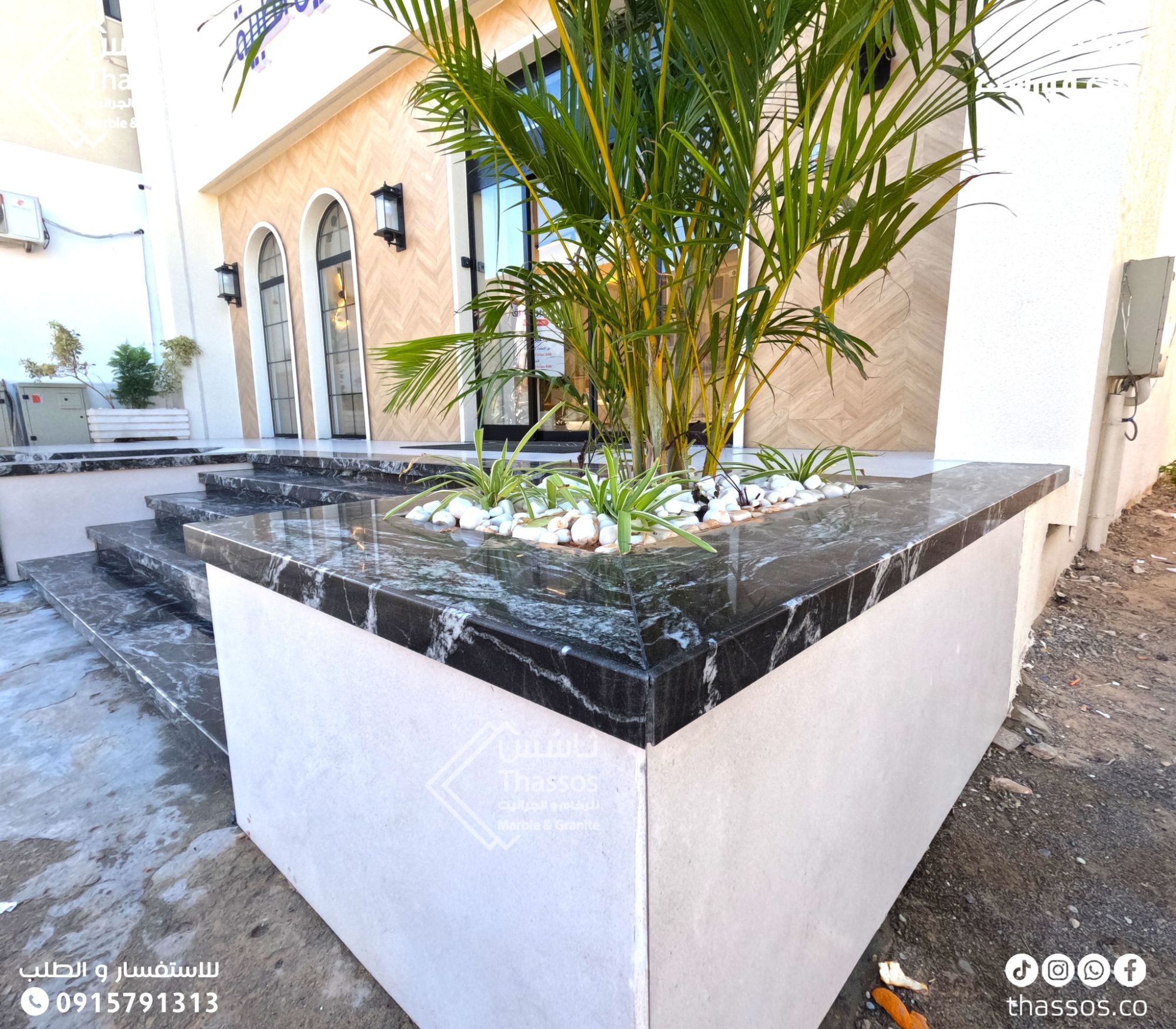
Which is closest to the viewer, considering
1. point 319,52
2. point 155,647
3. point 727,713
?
point 727,713

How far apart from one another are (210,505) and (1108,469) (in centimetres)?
421

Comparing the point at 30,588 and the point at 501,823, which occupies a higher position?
the point at 501,823

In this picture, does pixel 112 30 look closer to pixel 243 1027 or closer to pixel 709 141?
→ pixel 709 141

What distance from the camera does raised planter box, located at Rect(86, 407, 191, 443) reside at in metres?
6.38

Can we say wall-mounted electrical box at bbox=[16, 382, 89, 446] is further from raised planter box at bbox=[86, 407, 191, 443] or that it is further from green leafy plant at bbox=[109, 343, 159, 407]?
green leafy plant at bbox=[109, 343, 159, 407]

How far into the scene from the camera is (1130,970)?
3.24ft

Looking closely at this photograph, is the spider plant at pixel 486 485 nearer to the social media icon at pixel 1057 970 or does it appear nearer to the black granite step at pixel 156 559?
the black granite step at pixel 156 559

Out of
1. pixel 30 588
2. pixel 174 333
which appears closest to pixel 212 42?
pixel 174 333

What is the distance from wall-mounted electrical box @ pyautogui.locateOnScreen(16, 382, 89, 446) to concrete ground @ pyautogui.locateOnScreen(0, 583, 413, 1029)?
6598 mm

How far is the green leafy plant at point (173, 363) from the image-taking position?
6973mm

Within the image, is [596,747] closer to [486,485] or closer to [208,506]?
[486,485]

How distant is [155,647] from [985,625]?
243cm

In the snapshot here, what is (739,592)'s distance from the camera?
0.70 metres

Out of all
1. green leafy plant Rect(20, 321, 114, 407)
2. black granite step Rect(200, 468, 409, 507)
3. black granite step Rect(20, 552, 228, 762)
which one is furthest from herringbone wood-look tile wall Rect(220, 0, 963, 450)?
green leafy plant Rect(20, 321, 114, 407)
